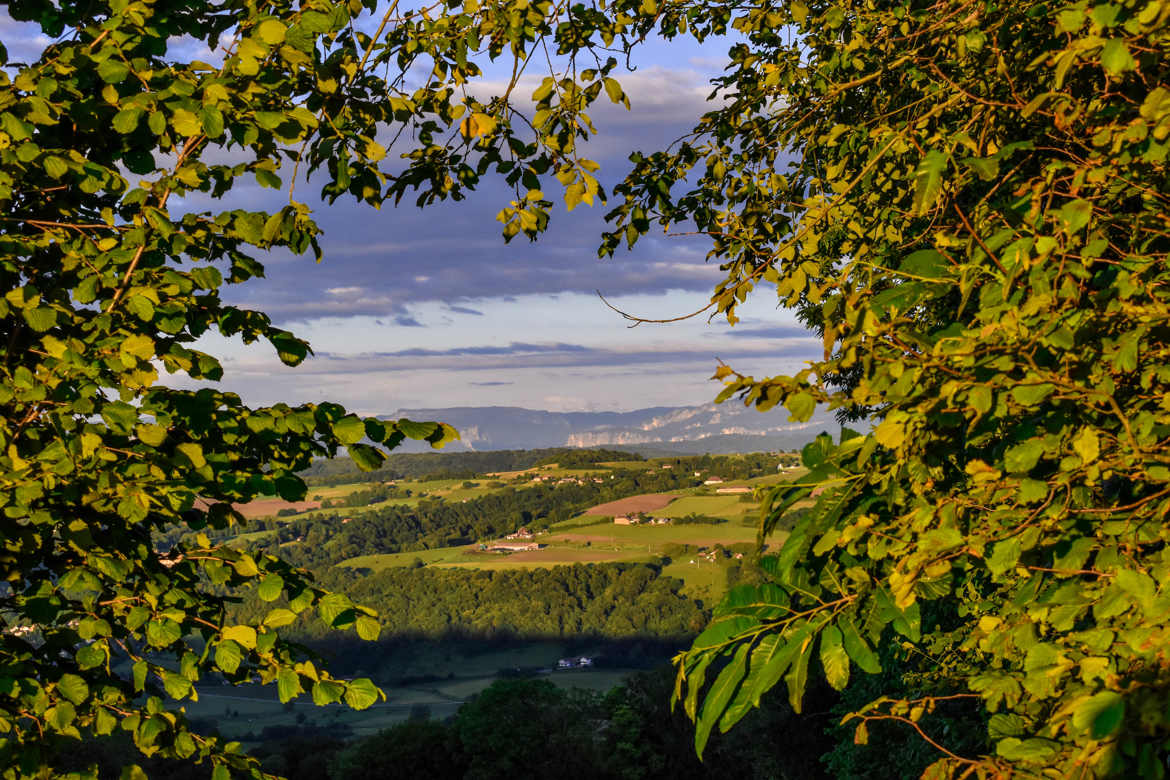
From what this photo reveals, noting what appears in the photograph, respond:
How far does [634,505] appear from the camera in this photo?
120938 mm

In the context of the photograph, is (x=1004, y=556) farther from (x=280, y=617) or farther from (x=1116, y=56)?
(x=280, y=617)

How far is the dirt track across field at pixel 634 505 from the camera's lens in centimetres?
11788

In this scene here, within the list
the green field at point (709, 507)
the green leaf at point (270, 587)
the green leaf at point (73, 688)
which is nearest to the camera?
the green leaf at point (270, 587)

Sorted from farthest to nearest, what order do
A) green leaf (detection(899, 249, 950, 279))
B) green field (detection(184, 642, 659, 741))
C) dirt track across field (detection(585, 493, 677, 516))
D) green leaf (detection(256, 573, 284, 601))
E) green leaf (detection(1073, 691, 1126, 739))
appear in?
1. dirt track across field (detection(585, 493, 677, 516))
2. green field (detection(184, 642, 659, 741))
3. green leaf (detection(256, 573, 284, 601))
4. green leaf (detection(899, 249, 950, 279))
5. green leaf (detection(1073, 691, 1126, 739))

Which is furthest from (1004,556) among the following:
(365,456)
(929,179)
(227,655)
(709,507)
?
(709,507)

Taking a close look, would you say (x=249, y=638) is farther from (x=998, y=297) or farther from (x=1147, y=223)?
(x=1147, y=223)

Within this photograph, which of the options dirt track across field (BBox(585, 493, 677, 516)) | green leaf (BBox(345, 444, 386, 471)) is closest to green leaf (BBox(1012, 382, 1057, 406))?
green leaf (BBox(345, 444, 386, 471))

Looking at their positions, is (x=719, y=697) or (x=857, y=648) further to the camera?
(x=857, y=648)

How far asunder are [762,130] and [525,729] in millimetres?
32353

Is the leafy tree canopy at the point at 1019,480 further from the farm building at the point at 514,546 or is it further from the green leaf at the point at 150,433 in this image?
the farm building at the point at 514,546

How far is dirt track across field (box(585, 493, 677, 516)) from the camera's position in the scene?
11788 centimetres

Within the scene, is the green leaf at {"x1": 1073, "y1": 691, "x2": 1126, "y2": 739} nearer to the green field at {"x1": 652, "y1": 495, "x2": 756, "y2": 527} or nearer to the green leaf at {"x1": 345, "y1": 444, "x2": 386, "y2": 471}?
the green leaf at {"x1": 345, "y1": 444, "x2": 386, "y2": 471}

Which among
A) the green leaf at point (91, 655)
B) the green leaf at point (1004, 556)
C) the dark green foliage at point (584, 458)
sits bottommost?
the dark green foliage at point (584, 458)

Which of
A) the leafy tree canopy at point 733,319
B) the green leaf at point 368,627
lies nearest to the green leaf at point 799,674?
the leafy tree canopy at point 733,319
